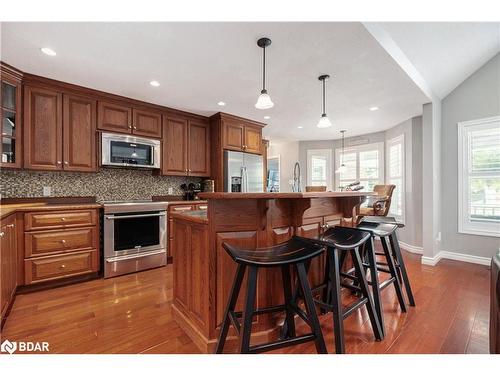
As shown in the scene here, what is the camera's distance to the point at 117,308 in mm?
1992

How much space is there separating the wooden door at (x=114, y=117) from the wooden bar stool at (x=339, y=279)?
2.93 m

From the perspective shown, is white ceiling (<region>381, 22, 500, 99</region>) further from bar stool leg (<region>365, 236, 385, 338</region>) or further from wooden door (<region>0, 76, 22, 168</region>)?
wooden door (<region>0, 76, 22, 168</region>)

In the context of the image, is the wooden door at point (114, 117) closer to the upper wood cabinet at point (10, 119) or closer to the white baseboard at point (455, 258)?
the upper wood cabinet at point (10, 119)

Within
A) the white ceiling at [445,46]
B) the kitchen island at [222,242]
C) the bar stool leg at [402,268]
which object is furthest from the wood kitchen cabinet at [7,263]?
the white ceiling at [445,46]

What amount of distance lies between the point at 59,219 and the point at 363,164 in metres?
5.58

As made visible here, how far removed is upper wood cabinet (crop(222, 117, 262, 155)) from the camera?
3.81m

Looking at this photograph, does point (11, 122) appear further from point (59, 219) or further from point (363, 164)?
point (363, 164)

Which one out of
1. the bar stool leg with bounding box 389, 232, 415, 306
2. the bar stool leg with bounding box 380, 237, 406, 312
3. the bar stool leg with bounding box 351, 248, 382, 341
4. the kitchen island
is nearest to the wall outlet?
the kitchen island

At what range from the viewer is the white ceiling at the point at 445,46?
2100 millimetres

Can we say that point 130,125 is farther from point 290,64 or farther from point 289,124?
point 289,124
